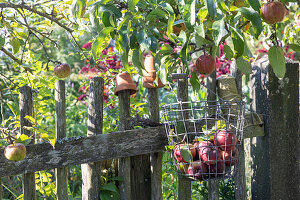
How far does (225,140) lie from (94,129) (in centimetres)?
64

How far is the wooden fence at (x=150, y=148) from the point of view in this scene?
1.61 m

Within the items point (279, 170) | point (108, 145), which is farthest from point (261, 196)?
point (108, 145)

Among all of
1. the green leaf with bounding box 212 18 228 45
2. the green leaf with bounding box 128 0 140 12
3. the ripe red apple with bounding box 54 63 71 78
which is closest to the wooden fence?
the ripe red apple with bounding box 54 63 71 78

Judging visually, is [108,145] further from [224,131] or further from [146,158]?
[224,131]

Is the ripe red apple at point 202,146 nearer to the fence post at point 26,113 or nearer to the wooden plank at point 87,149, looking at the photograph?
the wooden plank at point 87,149

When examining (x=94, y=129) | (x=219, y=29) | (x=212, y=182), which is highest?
(x=219, y=29)

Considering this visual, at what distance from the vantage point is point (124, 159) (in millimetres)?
1864

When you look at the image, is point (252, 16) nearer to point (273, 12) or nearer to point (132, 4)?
point (273, 12)

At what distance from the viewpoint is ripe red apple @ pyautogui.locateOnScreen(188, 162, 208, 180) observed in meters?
1.55

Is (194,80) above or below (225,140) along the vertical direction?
above

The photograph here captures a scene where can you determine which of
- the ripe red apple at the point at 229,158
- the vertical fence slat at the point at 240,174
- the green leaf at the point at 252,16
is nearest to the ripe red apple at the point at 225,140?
the ripe red apple at the point at 229,158

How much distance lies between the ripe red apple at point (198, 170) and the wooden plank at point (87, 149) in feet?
1.19

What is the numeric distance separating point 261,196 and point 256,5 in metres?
1.51

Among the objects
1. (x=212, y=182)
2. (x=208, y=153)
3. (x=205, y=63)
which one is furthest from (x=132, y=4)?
(x=212, y=182)
